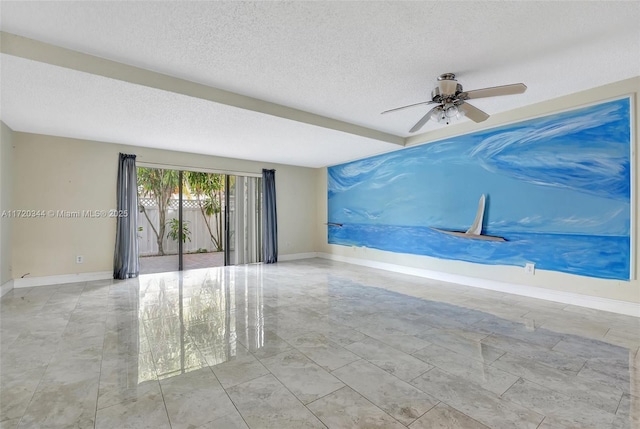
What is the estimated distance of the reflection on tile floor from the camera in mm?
1637

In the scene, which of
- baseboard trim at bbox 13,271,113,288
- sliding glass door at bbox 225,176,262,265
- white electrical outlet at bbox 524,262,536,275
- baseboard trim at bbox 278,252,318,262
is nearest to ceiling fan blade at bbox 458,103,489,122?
white electrical outlet at bbox 524,262,536,275

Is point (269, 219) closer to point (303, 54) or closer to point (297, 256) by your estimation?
point (297, 256)

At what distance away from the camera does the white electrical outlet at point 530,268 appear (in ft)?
12.9

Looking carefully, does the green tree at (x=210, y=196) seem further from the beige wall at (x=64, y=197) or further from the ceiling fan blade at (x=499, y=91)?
the ceiling fan blade at (x=499, y=91)

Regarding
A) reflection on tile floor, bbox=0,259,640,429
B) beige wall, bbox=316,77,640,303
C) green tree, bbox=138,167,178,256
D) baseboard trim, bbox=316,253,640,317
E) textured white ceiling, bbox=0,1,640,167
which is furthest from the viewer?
green tree, bbox=138,167,178,256

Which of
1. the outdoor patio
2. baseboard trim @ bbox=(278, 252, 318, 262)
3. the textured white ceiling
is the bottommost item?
the outdoor patio

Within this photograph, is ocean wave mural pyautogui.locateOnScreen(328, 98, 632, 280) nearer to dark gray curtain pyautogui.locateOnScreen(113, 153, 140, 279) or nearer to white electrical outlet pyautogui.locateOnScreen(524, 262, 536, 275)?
white electrical outlet pyautogui.locateOnScreen(524, 262, 536, 275)

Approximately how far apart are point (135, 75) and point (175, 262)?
5255 mm

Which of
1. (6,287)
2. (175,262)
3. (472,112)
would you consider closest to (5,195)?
(6,287)

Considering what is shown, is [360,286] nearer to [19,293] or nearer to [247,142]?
[247,142]

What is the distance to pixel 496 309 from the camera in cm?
348

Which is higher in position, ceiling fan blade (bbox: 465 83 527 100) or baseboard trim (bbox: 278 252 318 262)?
ceiling fan blade (bbox: 465 83 527 100)

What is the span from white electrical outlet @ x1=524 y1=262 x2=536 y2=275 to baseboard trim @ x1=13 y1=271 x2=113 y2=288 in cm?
669

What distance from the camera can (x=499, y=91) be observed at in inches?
107
